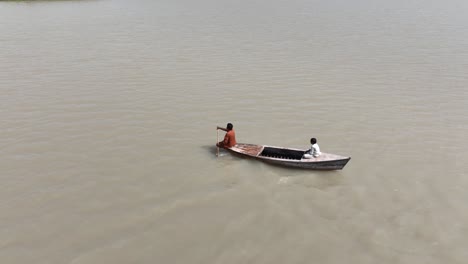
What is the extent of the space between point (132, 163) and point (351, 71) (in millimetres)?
12804

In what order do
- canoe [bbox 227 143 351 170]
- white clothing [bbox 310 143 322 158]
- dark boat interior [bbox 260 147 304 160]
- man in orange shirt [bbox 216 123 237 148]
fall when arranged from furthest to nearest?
man in orange shirt [bbox 216 123 237 148]
dark boat interior [bbox 260 147 304 160]
white clothing [bbox 310 143 322 158]
canoe [bbox 227 143 351 170]

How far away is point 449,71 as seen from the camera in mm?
19531

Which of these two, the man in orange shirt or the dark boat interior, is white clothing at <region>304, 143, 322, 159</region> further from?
the man in orange shirt

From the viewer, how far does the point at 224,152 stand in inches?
481

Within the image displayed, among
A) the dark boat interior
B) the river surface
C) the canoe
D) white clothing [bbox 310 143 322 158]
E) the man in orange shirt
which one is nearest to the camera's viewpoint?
the river surface

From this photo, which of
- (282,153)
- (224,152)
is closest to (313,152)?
(282,153)

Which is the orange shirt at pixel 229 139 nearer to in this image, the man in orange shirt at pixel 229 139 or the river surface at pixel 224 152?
the man in orange shirt at pixel 229 139

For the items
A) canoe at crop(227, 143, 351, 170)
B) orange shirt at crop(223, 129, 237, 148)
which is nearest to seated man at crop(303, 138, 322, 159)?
canoe at crop(227, 143, 351, 170)

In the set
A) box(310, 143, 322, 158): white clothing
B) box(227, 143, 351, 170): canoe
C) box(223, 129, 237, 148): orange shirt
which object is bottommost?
box(227, 143, 351, 170): canoe

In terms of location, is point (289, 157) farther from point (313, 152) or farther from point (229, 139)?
point (229, 139)

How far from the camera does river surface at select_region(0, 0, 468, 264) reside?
8.67m

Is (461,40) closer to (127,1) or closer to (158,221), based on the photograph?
(158,221)

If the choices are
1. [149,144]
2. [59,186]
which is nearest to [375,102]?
[149,144]

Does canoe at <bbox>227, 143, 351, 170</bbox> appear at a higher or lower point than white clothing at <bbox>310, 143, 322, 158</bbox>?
lower
